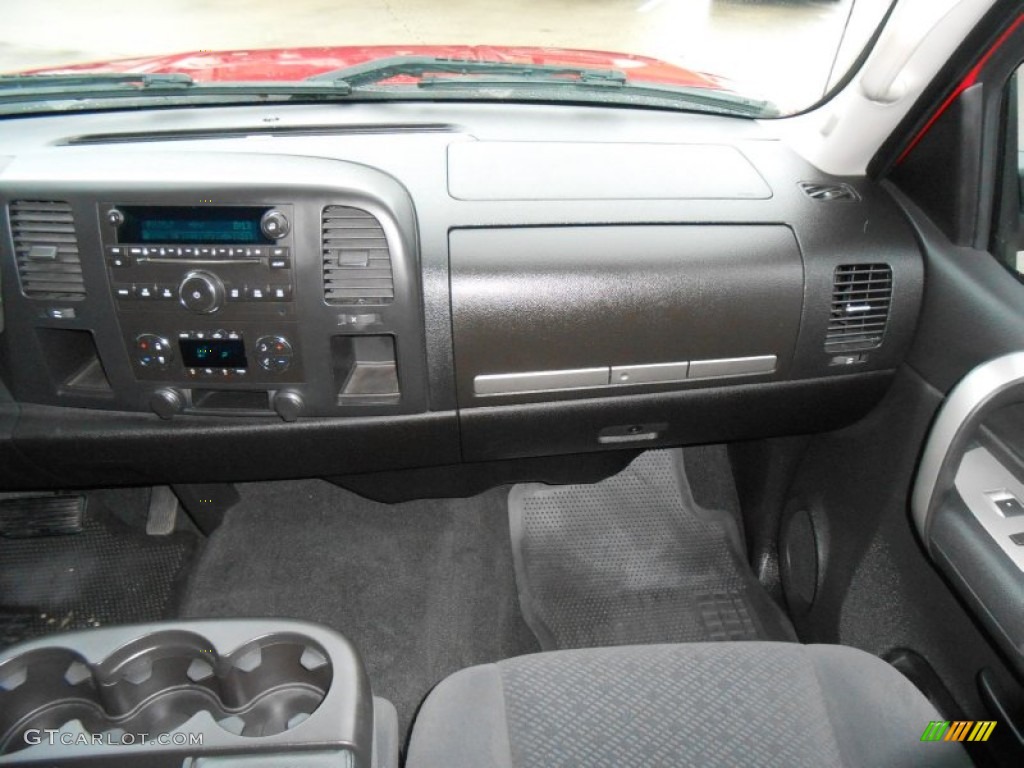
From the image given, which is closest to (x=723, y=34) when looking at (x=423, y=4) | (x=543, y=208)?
(x=423, y=4)

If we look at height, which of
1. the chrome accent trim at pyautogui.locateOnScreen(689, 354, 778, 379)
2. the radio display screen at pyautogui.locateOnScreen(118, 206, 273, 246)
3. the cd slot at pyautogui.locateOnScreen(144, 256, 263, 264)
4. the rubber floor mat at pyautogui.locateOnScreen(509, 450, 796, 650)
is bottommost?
the rubber floor mat at pyautogui.locateOnScreen(509, 450, 796, 650)

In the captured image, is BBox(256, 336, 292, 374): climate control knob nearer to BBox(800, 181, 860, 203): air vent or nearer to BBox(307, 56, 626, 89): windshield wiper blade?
BBox(307, 56, 626, 89): windshield wiper blade

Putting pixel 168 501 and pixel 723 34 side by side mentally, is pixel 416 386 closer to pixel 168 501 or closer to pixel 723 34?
pixel 168 501

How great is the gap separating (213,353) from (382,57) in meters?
0.86

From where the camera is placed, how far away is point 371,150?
1605mm

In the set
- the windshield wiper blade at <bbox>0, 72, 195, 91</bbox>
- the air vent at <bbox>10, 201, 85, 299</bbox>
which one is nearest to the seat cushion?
the air vent at <bbox>10, 201, 85, 299</bbox>

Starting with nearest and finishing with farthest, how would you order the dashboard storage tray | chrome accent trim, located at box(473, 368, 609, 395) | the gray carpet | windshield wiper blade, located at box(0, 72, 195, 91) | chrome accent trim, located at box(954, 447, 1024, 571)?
the dashboard storage tray → chrome accent trim, located at box(954, 447, 1024, 571) → chrome accent trim, located at box(473, 368, 609, 395) → windshield wiper blade, located at box(0, 72, 195, 91) → the gray carpet

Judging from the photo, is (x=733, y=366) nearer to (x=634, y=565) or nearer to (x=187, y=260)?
(x=634, y=565)

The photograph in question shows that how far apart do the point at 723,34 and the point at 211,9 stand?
1830 millimetres

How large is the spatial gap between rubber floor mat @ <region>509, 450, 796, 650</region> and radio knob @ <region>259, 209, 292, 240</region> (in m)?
1.28

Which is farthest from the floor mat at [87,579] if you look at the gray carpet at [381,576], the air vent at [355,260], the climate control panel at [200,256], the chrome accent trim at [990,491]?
the chrome accent trim at [990,491]

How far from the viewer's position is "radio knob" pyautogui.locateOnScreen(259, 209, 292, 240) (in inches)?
53.2

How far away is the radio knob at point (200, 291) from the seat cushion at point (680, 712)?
0.81 m

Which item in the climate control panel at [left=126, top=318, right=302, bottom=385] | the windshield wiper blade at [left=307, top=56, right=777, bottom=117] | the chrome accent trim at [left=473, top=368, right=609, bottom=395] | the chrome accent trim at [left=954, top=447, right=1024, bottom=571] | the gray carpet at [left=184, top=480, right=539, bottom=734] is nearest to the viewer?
the chrome accent trim at [left=954, top=447, right=1024, bottom=571]
